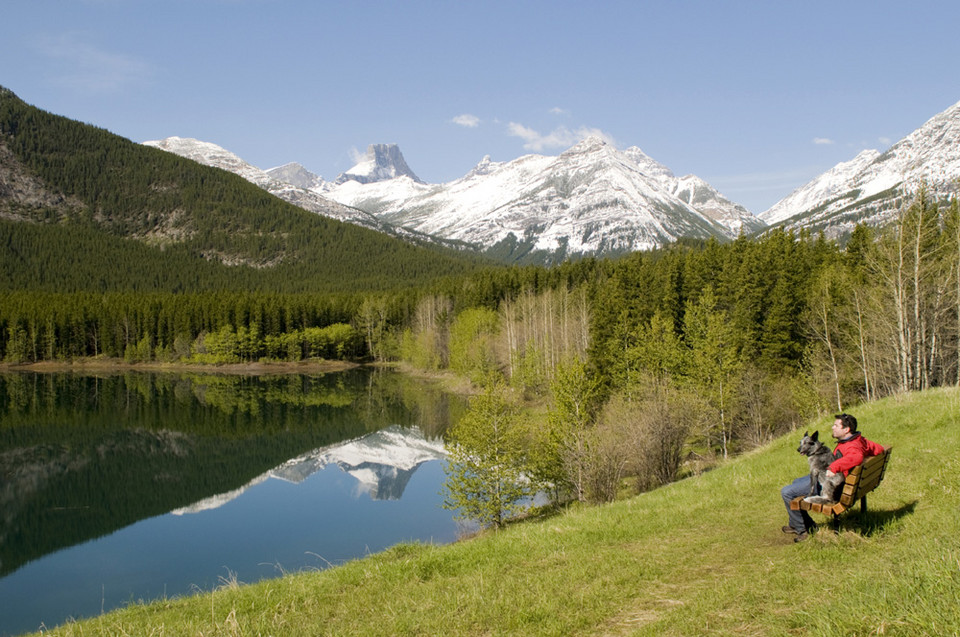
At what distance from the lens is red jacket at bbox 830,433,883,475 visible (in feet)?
34.4

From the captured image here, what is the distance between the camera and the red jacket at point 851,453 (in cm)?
1048

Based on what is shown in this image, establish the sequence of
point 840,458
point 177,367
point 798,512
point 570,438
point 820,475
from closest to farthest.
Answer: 1. point 840,458
2. point 820,475
3. point 798,512
4. point 570,438
5. point 177,367

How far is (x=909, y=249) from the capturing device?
36938mm

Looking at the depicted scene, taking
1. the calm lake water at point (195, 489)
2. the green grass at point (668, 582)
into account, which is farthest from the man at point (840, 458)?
the calm lake water at point (195, 489)

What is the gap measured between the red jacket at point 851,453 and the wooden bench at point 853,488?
89 millimetres

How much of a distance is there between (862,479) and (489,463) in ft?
74.2

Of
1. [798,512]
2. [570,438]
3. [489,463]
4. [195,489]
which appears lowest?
[195,489]

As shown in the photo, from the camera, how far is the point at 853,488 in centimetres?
1027

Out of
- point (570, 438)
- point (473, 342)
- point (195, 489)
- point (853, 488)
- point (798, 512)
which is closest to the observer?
point (853, 488)

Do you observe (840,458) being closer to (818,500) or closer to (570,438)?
(818,500)

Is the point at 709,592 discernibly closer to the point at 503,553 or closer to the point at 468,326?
the point at 503,553

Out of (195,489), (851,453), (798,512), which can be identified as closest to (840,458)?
(851,453)

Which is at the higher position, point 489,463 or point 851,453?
point 851,453

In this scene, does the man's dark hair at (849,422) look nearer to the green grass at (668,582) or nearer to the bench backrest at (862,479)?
the bench backrest at (862,479)
